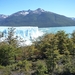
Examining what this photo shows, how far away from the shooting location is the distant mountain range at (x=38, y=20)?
138 m

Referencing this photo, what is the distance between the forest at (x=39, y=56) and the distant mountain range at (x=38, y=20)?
105m

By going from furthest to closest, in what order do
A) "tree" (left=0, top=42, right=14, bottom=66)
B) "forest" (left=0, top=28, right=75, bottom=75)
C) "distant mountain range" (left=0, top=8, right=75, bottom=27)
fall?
"distant mountain range" (left=0, top=8, right=75, bottom=27), "tree" (left=0, top=42, right=14, bottom=66), "forest" (left=0, top=28, right=75, bottom=75)

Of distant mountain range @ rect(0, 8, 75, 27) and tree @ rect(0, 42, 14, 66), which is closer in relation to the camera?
tree @ rect(0, 42, 14, 66)

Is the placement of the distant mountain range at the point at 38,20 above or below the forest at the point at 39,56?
above

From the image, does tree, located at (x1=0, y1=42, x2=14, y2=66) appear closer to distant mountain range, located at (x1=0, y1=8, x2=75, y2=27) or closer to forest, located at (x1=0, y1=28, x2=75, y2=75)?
forest, located at (x1=0, y1=28, x2=75, y2=75)

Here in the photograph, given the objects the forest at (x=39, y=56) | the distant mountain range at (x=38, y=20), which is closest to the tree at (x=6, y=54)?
the forest at (x=39, y=56)

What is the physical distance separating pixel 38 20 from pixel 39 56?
396 feet

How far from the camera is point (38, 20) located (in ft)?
484

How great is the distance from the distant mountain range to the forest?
344 feet

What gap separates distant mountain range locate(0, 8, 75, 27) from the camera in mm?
138125

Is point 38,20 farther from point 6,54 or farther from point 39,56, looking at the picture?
point 6,54

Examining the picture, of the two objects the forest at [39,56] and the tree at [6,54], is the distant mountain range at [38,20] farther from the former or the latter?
the tree at [6,54]

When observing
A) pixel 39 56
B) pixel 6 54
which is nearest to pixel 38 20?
pixel 39 56

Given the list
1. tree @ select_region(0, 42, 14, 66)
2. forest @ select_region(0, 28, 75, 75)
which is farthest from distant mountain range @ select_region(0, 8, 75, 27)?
tree @ select_region(0, 42, 14, 66)
